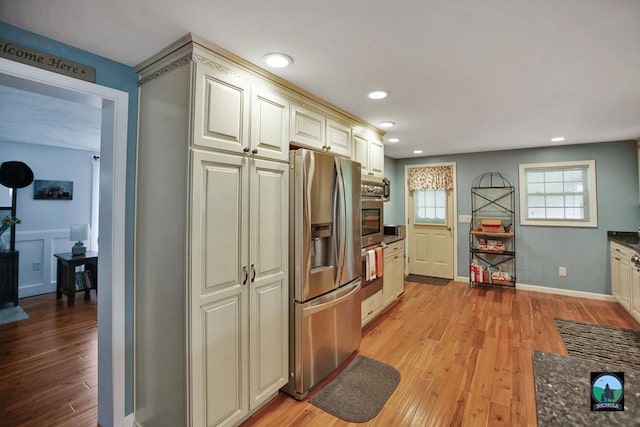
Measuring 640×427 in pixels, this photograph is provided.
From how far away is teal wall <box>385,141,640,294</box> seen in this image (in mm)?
4234

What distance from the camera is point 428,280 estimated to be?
5.46 meters

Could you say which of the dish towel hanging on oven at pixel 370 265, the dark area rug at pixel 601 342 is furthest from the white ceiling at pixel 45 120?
the dark area rug at pixel 601 342

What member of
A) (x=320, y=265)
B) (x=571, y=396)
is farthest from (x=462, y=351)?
(x=571, y=396)

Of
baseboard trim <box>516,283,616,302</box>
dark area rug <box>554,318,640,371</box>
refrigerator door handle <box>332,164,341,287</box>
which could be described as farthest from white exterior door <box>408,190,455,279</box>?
refrigerator door handle <box>332,164,341,287</box>

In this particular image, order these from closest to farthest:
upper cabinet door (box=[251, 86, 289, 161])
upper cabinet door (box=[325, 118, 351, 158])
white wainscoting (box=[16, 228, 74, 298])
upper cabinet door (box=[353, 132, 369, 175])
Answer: upper cabinet door (box=[251, 86, 289, 161]), upper cabinet door (box=[325, 118, 351, 158]), upper cabinet door (box=[353, 132, 369, 175]), white wainscoting (box=[16, 228, 74, 298])

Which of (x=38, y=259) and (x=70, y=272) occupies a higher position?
(x=38, y=259)

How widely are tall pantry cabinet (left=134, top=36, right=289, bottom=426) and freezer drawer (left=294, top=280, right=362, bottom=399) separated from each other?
221 millimetres

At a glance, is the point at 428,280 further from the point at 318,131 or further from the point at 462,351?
the point at 318,131

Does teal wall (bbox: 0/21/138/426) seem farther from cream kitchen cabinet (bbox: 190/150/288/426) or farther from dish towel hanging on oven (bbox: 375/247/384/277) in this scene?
dish towel hanging on oven (bbox: 375/247/384/277)

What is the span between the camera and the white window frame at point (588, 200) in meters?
4.40

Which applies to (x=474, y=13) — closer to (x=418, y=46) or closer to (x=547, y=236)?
(x=418, y=46)

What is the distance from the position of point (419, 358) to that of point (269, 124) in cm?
245

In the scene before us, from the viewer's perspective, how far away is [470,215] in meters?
5.31

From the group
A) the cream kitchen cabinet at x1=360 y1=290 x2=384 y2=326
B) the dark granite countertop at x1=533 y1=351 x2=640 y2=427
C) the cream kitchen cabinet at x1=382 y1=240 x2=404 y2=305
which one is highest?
the dark granite countertop at x1=533 y1=351 x2=640 y2=427
